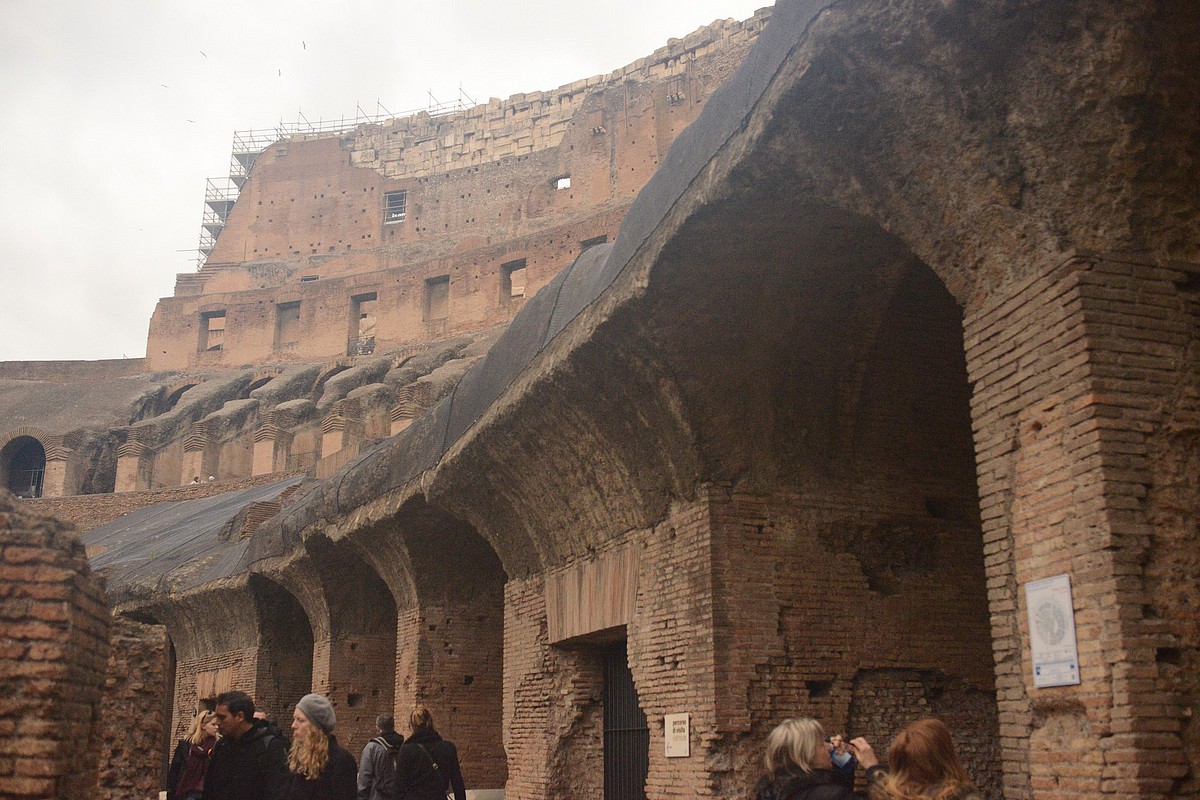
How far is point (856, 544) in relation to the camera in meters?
7.80

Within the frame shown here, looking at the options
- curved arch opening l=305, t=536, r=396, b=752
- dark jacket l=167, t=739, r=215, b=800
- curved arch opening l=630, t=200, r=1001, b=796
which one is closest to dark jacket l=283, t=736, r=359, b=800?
dark jacket l=167, t=739, r=215, b=800

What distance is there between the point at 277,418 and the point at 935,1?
33458 millimetres

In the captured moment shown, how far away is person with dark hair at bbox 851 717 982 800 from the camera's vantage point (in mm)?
3314

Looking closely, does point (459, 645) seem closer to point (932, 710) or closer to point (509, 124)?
point (932, 710)

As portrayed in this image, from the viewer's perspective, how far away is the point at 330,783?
500cm

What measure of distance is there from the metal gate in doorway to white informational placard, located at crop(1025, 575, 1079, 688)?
4.66m

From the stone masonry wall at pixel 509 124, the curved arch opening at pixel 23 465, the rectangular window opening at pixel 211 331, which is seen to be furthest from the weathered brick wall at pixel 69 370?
the stone masonry wall at pixel 509 124

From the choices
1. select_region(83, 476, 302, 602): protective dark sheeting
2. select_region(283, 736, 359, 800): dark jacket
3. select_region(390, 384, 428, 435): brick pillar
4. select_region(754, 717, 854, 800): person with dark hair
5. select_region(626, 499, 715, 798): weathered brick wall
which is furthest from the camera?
select_region(390, 384, 428, 435): brick pillar

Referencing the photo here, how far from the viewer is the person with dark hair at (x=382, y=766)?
7355mm

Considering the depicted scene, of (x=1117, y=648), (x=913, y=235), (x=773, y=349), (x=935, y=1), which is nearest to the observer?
(x=1117, y=648)

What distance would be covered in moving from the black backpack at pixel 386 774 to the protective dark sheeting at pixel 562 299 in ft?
9.82

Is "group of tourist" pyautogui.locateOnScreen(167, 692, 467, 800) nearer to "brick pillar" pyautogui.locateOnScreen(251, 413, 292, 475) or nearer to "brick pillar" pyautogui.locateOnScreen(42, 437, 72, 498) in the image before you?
"brick pillar" pyautogui.locateOnScreen(251, 413, 292, 475)

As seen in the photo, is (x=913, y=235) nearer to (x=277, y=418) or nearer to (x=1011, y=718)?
(x=1011, y=718)

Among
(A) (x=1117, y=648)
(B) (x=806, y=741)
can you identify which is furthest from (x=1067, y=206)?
(B) (x=806, y=741)
